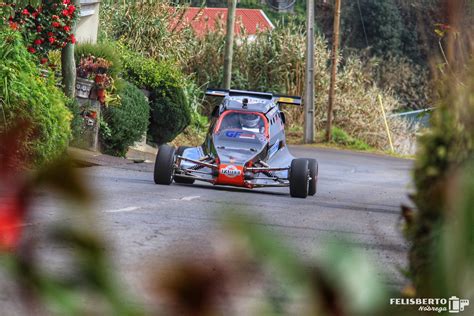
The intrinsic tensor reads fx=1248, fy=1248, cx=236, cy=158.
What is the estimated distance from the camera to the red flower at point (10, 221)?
94 cm

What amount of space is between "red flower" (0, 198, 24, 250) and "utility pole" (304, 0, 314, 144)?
1493 inches

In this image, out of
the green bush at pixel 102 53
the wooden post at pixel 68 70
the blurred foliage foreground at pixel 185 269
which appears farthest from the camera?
the green bush at pixel 102 53

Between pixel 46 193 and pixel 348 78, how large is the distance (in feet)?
137

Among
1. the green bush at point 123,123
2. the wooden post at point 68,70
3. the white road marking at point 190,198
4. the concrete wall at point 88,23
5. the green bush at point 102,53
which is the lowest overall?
the white road marking at point 190,198

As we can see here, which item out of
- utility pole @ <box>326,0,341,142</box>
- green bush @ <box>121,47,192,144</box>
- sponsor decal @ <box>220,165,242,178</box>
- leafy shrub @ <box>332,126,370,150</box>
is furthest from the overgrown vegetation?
leafy shrub @ <box>332,126,370,150</box>

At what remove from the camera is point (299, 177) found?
17203 mm

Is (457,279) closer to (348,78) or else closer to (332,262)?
(332,262)

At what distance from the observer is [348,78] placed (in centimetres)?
4259

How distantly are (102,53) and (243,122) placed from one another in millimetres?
6760

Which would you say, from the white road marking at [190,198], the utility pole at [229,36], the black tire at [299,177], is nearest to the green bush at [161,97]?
the utility pole at [229,36]

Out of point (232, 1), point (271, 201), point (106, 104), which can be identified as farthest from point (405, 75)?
point (271, 201)

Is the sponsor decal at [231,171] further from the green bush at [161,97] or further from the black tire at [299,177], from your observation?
the green bush at [161,97]

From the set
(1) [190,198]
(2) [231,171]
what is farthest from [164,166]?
(1) [190,198]

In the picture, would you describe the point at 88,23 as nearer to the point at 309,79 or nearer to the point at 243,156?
the point at 243,156
